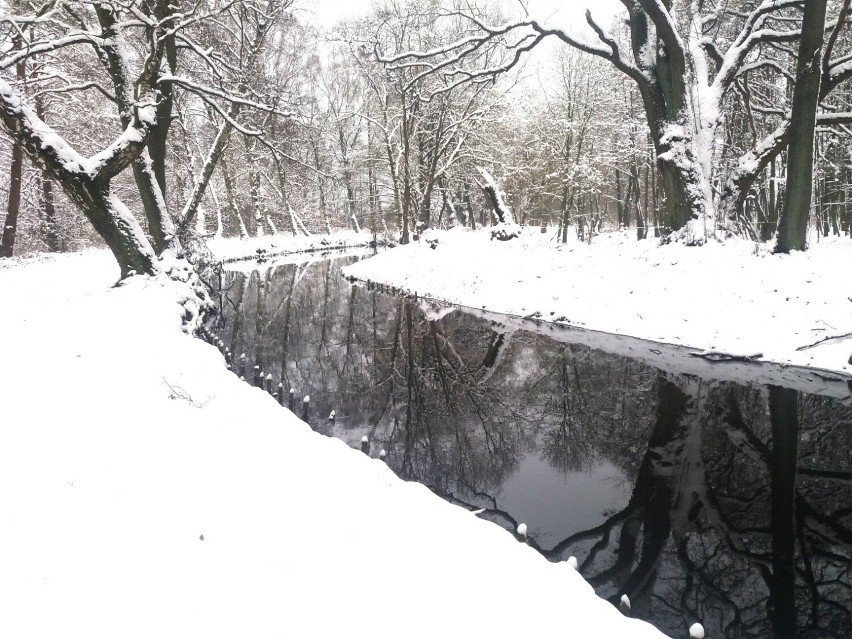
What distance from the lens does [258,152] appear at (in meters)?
33.5

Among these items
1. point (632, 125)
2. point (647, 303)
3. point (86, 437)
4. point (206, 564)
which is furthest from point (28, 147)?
point (632, 125)

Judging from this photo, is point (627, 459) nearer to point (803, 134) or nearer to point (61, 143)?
point (803, 134)

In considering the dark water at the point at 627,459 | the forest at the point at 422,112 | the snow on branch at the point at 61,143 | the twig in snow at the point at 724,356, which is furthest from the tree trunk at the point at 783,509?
the snow on branch at the point at 61,143

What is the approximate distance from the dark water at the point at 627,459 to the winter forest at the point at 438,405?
46 mm

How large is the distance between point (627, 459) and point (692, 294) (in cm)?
657

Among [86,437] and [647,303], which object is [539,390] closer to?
[647,303]

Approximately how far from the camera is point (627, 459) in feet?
22.1

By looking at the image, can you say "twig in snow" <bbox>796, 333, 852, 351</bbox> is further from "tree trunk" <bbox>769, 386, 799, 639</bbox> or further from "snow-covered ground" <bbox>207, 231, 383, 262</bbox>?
"snow-covered ground" <bbox>207, 231, 383, 262</bbox>

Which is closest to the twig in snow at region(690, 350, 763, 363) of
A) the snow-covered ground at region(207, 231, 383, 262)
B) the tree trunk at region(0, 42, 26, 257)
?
the snow-covered ground at region(207, 231, 383, 262)

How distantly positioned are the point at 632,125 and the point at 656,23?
49.5 feet

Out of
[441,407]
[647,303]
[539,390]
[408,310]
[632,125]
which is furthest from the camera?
[632,125]

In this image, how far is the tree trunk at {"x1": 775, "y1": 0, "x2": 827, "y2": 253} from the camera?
11.1 metres

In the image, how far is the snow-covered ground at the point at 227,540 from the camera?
9.07 ft

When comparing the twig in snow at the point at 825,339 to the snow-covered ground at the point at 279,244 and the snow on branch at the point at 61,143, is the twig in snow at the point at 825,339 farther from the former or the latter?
the snow-covered ground at the point at 279,244
